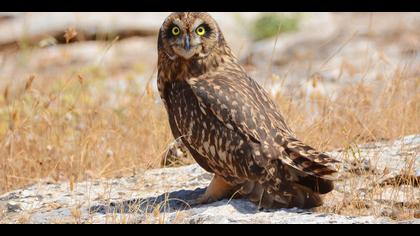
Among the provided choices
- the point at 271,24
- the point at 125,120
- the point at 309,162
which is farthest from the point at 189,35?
the point at 271,24

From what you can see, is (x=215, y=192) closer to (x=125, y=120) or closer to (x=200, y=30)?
(x=200, y=30)

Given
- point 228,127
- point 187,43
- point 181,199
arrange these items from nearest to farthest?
point 228,127 < point 187,43 < point 181,199

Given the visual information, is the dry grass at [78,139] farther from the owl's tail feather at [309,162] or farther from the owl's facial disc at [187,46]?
the owl's tail feather at [309,162]

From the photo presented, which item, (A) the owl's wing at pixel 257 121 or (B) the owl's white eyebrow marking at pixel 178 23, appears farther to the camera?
(B) the owl's white eyebrow marking at pixel 178 23

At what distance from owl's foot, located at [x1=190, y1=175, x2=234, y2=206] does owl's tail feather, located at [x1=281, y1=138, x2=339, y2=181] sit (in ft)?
1.99

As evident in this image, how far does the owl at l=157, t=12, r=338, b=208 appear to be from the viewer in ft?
18.8

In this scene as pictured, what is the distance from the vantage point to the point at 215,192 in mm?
6164

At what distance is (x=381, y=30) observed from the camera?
15.7 meters

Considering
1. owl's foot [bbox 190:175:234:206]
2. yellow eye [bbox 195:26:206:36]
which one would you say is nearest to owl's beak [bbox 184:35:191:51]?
yellow eye [bbox 195:26:206:36]

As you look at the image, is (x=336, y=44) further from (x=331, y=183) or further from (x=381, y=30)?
(x=331, y=183)

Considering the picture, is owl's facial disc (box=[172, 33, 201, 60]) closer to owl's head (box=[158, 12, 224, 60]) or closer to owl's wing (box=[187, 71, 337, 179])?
owl's head (box=[158, 12, 224, 60])

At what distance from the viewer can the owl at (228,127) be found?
5738 mm

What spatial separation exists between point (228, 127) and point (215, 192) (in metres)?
0.58

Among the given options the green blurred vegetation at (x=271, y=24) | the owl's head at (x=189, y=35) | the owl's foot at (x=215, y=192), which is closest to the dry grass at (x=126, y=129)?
the owl's foot at (x=215, y=192)
